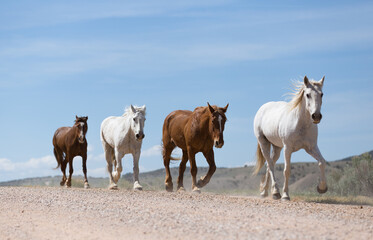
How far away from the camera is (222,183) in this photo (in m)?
46.2

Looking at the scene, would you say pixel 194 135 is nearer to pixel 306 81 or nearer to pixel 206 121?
pixel 206 121

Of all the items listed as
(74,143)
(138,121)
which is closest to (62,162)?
(74,143)

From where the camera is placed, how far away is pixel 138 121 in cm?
1681

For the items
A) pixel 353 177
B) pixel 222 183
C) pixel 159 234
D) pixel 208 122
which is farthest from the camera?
pixel 222 183

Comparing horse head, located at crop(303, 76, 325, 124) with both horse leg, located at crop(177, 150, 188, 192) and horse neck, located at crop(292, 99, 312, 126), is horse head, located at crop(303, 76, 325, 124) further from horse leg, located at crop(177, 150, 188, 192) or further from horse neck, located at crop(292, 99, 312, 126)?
horse leg, located at crop(177, 150, 188, 192)

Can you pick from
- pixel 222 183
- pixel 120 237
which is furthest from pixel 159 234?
pixel 222 183

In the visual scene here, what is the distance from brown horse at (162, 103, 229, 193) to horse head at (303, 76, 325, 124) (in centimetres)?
223

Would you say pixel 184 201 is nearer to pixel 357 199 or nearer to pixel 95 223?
pixel 95 223

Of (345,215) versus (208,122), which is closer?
(345,215)

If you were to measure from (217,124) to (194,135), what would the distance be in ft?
3.62

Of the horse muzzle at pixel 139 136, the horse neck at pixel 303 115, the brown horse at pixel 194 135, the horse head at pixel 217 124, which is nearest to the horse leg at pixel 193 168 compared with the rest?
the brown horse at pixel 194 135

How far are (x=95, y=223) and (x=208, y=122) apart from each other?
5904 mm

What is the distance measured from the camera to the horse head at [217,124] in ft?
46.2

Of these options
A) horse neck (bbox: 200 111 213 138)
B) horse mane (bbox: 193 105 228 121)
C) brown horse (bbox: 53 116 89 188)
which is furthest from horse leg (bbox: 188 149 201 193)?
brown horse (bbox: 53 116 89 188)
